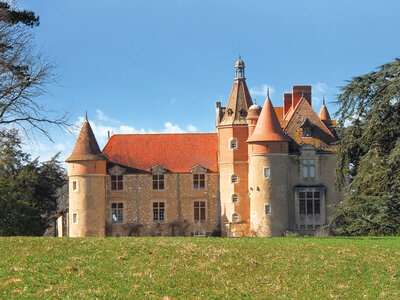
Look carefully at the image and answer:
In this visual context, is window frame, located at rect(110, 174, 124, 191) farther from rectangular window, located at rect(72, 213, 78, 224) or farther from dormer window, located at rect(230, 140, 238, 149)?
dormer window, located at rect(230, 140, 238, 149)

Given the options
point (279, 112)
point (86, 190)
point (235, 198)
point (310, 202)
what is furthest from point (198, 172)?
point (279, 112)

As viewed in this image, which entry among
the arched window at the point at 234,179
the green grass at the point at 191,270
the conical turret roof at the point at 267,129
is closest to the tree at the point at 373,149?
the green grass at the point at 191,270

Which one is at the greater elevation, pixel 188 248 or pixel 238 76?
pixel 238 76

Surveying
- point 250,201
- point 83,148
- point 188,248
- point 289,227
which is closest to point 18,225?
point 83,148

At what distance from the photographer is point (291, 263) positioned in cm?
1684

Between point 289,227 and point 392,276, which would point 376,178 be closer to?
point 392,276

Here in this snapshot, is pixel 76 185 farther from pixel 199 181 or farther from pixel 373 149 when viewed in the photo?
pixel 373 149

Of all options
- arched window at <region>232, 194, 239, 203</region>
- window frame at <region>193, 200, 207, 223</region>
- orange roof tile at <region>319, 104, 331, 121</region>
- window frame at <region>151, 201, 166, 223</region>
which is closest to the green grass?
arched window at <region>232, 194, 239, 203</region>

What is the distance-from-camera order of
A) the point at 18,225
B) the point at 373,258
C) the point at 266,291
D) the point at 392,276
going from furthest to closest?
the point at 18,225
the point at 373,258
the point at 392,276
the point at 266,291

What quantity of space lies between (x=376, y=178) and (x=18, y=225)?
21350 millimetres

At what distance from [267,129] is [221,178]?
479 centimetres

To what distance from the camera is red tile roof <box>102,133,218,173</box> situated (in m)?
40.0

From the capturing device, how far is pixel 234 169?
3803cm

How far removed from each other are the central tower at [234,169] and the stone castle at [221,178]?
6cm
